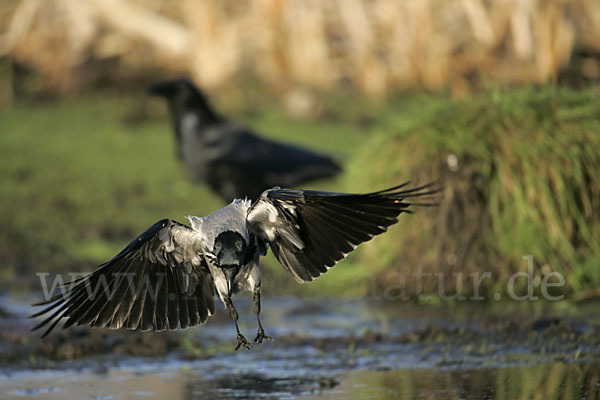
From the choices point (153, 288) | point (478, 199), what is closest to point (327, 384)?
point (153, 288)

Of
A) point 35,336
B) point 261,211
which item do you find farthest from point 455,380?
point 35,336

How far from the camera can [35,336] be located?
6.34 metres

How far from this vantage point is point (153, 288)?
16.5 ft

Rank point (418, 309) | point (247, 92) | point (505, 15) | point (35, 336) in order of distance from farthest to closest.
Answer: point (247, 92)
point (505, 15)
point (418, 309)
point (35, 336)

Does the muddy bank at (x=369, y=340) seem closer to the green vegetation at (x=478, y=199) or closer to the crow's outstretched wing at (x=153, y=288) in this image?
the green vegetation at (x=478, y=199)

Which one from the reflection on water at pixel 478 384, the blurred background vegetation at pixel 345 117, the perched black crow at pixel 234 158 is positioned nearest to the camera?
the reflection on water at pixel 478 384

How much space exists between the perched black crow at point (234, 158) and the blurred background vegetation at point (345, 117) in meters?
0.48

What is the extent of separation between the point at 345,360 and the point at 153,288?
1.28 m

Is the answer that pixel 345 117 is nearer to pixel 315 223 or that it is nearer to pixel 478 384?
pixel 315 223

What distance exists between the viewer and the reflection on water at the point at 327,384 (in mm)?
4750

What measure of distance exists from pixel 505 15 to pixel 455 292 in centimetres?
837

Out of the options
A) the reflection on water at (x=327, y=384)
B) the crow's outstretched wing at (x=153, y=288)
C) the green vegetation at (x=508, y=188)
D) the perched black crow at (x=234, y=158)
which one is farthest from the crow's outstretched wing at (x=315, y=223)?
the perched black crow at (x=234, y=158)

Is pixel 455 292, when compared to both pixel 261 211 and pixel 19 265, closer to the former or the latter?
pixel 261 211

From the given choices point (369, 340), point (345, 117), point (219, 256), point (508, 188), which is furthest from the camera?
point (345, 117)
